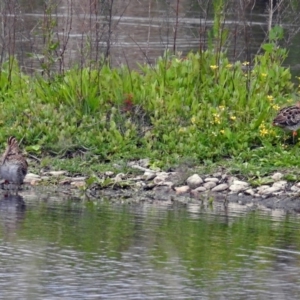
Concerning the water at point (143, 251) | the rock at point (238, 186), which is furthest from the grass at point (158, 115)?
the water at point (143, 251)

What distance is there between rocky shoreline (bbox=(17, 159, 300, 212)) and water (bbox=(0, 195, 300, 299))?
37 centimetres

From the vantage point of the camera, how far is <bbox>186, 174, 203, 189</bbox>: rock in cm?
1193

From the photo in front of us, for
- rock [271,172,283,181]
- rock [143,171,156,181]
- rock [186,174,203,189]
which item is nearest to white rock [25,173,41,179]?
rock [143,171,156,181]

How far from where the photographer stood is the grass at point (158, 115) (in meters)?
12.7

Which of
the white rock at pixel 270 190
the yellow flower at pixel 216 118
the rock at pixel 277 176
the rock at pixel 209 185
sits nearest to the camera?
the white rock at pixel 270 190

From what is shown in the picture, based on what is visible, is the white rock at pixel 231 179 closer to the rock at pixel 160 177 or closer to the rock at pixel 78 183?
the rock at pixel 160 177

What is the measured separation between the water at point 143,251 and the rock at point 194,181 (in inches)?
26.7

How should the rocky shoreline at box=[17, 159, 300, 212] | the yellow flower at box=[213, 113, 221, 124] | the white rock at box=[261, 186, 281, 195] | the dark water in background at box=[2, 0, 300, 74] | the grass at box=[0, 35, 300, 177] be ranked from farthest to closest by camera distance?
1. the dark water in background at box=[2, 0, 300, 74]
2. the yellow flower at box=[213, 113, 221, 124]
3. the grass at box=[0, 35, 300, 177]
4. the white rock at box=[261, 186, 281, 195]
5. the rocky shoreline at box=[17, 159, 300, 212]

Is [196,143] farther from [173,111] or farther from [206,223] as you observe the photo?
[206,223]

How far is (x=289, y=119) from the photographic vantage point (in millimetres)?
12883

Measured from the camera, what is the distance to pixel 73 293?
25.2 ft

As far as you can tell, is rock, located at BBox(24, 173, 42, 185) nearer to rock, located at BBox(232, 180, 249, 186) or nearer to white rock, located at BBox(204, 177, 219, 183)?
white rock, located at BBox(204, 177, 219, 183)

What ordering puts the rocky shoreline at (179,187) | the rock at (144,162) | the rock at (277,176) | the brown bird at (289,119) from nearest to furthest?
the rocky shoreline at (179,187)
the rock at (277,176)
the rock at (144,162)
the brown bird at (289,119)

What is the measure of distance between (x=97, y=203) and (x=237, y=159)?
2.18 metres
